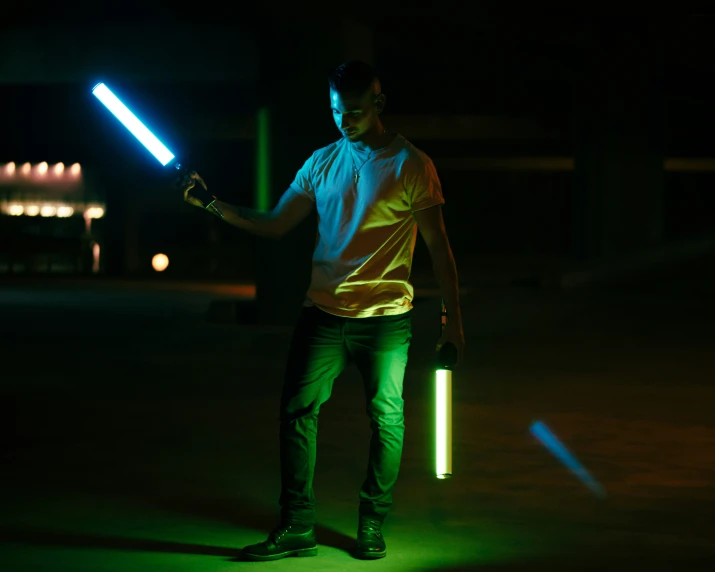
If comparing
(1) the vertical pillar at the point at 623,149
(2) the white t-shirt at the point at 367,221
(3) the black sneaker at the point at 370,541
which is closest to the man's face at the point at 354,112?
(2) the white t-shirt at the point at 367,221

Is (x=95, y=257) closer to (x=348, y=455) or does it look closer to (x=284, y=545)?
(x=348, y=455)

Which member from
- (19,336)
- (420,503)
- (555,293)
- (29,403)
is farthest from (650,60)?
(420,503)

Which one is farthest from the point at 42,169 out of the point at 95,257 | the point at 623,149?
the point at 623,149

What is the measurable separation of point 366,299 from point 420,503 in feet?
5.01

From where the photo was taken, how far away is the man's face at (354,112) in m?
5.35

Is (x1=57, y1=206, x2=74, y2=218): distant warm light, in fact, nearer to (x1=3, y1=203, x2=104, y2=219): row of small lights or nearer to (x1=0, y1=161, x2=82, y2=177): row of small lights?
(x1=3, y1=203, x2=104, y2=219): row of small lights

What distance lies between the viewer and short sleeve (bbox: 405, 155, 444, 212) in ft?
17.7

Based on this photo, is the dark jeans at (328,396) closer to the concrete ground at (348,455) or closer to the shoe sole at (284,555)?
the shoe sole at (284,555)

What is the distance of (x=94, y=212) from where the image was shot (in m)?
34.6

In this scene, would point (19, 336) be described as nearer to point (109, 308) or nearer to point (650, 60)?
point (109, 308)

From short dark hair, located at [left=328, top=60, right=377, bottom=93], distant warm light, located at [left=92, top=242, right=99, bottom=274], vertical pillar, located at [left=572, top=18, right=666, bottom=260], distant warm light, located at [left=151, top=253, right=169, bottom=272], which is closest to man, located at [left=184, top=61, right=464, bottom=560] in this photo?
short dark hair, located at [left=328, top=60, right=377, bottom=93]

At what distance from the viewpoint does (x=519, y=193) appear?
46.0 m

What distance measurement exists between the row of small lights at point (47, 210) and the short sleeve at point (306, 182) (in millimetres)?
29653

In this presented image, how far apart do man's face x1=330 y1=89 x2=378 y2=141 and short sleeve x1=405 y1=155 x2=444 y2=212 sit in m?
0.28
